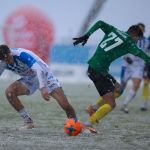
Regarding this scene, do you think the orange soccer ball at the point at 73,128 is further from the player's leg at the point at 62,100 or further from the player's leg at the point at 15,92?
the player's leg at the point at 15,92

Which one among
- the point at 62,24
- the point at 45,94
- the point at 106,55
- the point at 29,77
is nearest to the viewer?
the point at 45,94

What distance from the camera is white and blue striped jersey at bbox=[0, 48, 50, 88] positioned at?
1092 centimetres

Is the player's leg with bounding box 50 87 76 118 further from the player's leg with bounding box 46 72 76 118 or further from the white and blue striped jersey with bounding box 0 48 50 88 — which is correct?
the white and blue striped jersey with bounding box 0 48 50 88

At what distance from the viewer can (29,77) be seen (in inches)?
462

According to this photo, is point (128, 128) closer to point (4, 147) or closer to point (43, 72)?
point (43, 72)

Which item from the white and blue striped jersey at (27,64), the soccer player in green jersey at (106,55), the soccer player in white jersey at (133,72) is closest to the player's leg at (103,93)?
the soccer player in green jersey at (106,55)

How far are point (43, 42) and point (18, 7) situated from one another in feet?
6.59

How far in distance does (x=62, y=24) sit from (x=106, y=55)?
17.1 m

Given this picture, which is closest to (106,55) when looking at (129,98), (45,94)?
(45,94)

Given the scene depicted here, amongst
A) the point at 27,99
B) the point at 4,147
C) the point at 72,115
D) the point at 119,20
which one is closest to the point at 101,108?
the point at 72,115

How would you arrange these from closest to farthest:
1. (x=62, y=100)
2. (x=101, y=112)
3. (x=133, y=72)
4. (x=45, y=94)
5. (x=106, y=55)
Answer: (x=45, y=94)
(x=62, y=100)
(x=101, y=112)
(x=106, y=55)
(x=133, y=72)

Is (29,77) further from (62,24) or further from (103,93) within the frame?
(62,24)

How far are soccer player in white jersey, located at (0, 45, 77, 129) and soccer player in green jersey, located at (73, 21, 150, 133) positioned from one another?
524 millimetres

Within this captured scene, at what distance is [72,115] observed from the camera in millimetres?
11289
